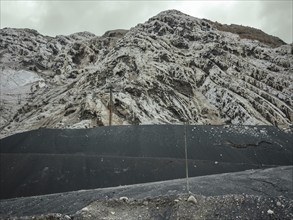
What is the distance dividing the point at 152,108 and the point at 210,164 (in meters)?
11.0

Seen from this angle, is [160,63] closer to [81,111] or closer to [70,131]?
[81,111]

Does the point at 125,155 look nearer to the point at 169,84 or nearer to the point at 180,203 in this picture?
the point at 180,203

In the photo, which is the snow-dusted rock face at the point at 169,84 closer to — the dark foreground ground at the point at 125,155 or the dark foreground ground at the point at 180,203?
the dark foreground ground at the point at 125,155

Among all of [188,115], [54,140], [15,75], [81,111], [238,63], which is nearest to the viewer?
[54,140]

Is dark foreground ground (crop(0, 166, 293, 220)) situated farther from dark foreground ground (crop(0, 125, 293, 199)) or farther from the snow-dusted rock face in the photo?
the snow-dusted rock face

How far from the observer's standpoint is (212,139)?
825cm

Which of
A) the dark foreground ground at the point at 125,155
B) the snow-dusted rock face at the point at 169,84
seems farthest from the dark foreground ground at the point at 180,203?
the snow-dusted rock face at the point at 169,84

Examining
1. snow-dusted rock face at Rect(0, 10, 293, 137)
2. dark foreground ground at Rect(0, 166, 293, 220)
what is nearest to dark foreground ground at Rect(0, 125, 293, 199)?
dark foreground ground at Rect(0, 166, 293, 220)

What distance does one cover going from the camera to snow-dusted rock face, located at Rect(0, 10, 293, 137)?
18609 mm

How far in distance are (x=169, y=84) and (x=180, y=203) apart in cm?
1726

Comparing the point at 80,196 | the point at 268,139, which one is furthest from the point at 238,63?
the point at 80,196

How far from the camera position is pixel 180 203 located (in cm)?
502

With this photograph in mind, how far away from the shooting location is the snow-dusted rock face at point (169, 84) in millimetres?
18609

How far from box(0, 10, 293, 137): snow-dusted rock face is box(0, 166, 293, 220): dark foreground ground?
9.78 metres
